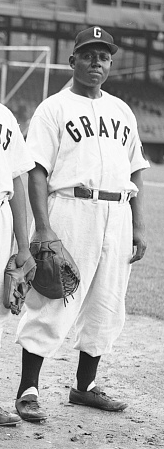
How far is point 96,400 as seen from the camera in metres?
4.30

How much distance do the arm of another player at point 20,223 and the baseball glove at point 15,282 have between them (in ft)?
0.10

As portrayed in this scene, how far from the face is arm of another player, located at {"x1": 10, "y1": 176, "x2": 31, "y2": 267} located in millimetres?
656

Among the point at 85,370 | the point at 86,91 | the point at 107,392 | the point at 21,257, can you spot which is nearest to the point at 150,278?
the point at 107,392

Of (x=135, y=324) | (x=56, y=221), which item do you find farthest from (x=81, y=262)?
(x=135, y=324)

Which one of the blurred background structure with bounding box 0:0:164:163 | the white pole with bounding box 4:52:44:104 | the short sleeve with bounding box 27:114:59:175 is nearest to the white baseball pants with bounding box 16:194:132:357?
the short sleeve with bounding box 27:114:59:175

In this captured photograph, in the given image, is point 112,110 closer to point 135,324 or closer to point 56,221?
point 56,221

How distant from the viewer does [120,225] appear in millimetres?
4090

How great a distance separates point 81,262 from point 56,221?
0.77ft

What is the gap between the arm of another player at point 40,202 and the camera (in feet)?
12.8

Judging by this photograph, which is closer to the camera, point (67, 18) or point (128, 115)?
point (128, 115)

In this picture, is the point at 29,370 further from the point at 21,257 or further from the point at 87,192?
the point at 87,192

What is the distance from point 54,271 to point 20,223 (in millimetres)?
388

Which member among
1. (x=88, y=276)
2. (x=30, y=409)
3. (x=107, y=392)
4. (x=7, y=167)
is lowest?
(x=107, y=392)

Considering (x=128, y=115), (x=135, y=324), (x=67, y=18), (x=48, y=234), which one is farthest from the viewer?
(x=67, y=18)
